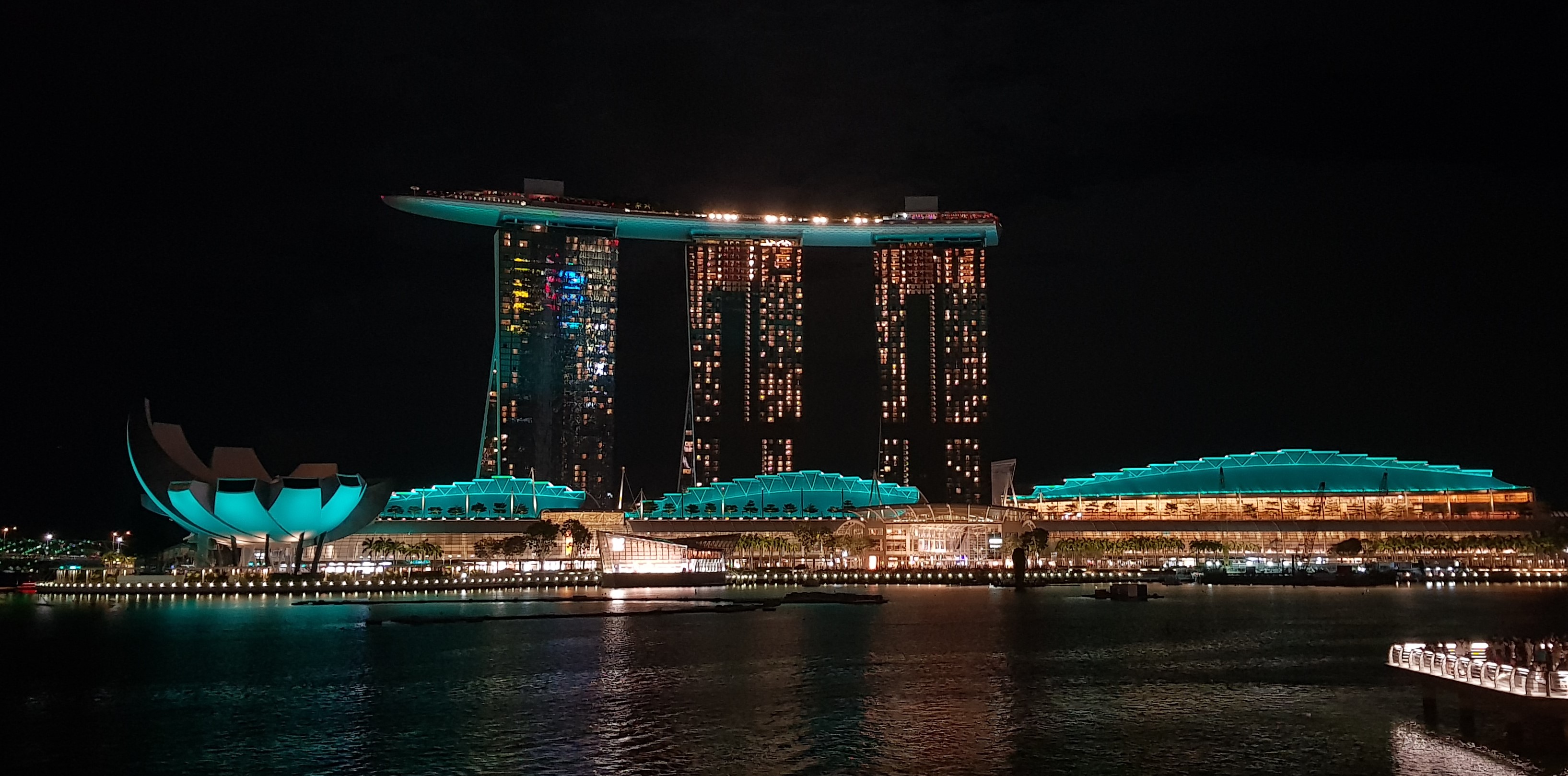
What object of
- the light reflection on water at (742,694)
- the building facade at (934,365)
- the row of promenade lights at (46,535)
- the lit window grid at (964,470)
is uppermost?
the building facade at (934,365)

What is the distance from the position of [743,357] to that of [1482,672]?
154 meters

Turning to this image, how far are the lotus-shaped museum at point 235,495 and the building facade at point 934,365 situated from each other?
9749 centimetres

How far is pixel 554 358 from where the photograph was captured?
552ft

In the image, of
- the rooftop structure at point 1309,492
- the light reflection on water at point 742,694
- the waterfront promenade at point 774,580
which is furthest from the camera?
the rooftop structure at point 1309,492

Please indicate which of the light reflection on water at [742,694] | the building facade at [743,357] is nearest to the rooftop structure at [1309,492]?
the building facade at [743,357]

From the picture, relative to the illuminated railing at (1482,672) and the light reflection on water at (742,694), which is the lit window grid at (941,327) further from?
the illuminated railing at (1482,672)

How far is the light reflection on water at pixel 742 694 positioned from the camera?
25.7m

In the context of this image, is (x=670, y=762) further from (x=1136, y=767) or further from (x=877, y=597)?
(x=877, y=597)

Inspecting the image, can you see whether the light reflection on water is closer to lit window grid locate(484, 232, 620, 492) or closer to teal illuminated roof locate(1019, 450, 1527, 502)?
teal illuminated roof locate(1019, 450, 1527, 502)

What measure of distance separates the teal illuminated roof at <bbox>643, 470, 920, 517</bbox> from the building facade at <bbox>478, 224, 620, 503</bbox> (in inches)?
651

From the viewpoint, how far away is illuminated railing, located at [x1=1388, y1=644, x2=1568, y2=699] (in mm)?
24891

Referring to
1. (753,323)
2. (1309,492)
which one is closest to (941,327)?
(753,323)

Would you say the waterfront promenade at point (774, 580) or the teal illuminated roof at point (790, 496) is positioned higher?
the teal illuminated roof at point (790, 496)

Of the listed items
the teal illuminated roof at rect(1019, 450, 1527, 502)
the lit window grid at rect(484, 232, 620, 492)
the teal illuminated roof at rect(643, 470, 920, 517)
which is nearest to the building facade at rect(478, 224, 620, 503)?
the lit window grid at rect(484, 232, 620, 492)
